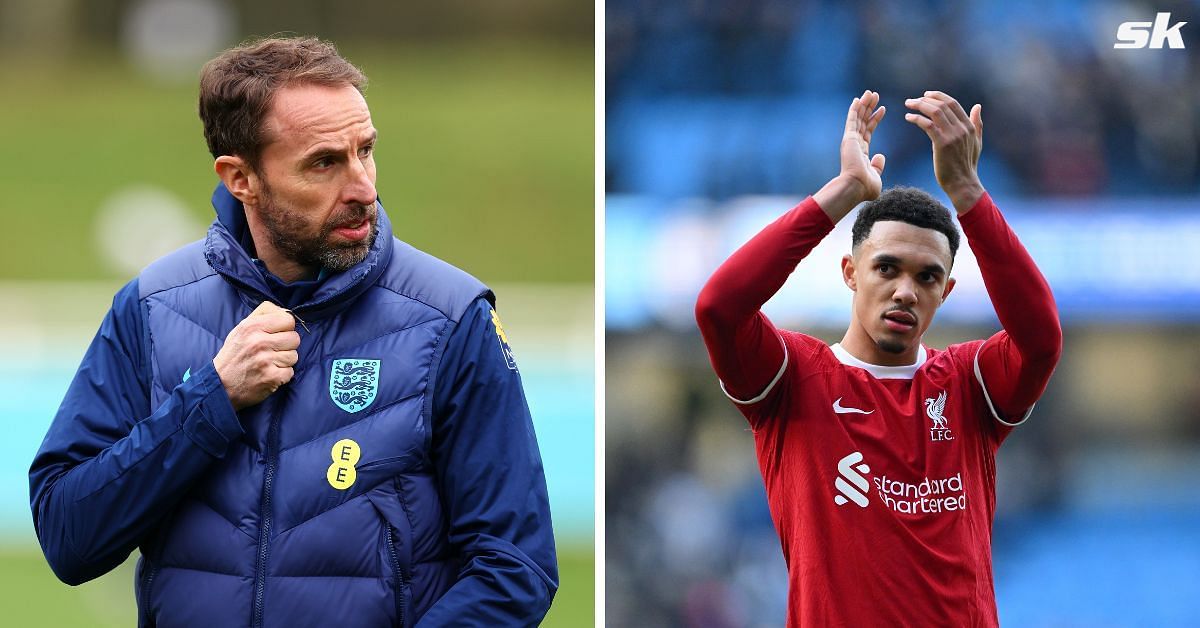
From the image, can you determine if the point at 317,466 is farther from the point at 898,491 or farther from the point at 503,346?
the point at 898,491

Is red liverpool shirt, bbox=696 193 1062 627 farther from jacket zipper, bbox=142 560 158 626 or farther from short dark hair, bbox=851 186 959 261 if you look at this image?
jacket zipper, bbox=142 560 158 626

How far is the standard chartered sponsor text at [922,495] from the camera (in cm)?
262

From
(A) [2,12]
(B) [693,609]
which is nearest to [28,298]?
(A) [2,12]

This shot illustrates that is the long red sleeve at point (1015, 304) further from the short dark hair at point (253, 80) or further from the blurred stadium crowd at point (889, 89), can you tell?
the blurred stadium crowd at point (889, 89)

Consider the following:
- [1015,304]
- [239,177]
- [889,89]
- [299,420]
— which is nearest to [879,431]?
[1015,304]

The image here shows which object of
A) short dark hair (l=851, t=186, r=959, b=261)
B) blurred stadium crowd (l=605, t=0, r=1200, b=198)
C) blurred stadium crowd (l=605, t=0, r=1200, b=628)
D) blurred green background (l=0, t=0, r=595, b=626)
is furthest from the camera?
blurred green background (l=0, t=0, r=595, b=626)

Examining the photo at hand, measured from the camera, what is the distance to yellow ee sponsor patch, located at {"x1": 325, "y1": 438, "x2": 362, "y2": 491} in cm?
205

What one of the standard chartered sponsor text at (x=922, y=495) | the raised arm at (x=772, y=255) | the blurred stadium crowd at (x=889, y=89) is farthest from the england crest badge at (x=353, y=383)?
the blurred stadium crowd at (x=889, y=89)

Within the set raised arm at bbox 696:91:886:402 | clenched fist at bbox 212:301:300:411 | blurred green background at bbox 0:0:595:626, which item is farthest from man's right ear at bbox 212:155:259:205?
blurred green background at bbox 0:0:595:626

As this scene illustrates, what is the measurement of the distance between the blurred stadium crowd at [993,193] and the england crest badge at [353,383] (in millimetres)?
7269

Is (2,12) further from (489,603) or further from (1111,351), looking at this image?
(489,603)

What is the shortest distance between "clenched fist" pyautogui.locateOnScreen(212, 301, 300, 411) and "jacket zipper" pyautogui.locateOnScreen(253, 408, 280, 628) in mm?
72

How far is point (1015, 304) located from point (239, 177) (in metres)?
1.45

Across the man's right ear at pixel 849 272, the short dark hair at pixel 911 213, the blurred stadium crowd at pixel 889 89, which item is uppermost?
the blurred stadium crowd at pixel 889 89
